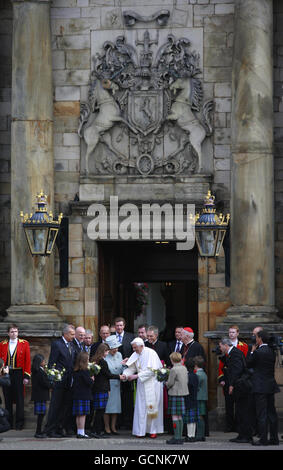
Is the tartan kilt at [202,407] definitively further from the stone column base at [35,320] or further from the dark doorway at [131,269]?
the dark doorway at [131,269]

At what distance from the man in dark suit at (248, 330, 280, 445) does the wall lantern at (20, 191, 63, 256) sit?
4.09 m

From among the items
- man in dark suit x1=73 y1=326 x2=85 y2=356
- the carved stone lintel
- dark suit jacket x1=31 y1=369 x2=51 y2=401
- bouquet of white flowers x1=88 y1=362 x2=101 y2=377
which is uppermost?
the carved stone lintel

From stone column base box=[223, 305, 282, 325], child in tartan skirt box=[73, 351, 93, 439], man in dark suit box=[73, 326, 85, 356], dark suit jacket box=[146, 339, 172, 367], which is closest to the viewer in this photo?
child in tartan skirt box=[73, 351, 93, 439]

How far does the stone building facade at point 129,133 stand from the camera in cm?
2241

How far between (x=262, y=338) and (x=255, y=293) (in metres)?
2.62

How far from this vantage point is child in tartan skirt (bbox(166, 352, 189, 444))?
1973 cm

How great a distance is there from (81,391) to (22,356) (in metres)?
1.75

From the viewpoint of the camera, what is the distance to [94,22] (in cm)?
2336

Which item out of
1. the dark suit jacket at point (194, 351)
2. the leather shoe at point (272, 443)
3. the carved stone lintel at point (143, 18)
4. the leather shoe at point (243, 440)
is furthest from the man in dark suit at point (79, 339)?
the carved stone lintel at point (143, 18)

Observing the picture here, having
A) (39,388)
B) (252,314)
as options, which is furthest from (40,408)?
(252,314)

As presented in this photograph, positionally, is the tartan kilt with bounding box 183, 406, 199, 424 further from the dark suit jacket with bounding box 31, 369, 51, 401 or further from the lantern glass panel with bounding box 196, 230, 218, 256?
the lantern glass panel with bounding box 196, 230, 218, 256

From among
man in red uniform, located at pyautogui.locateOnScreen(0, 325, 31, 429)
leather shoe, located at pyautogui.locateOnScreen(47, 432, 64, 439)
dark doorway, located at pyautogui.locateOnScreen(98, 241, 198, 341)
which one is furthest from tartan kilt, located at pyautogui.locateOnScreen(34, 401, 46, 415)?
dark doorway, located at pyautogui.locateOnScreen(98, 241, 198, 341)

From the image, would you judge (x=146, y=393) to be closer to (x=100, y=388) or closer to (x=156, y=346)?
(x=100, y=388)

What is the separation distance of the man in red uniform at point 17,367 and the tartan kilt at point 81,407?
161 centimetres
